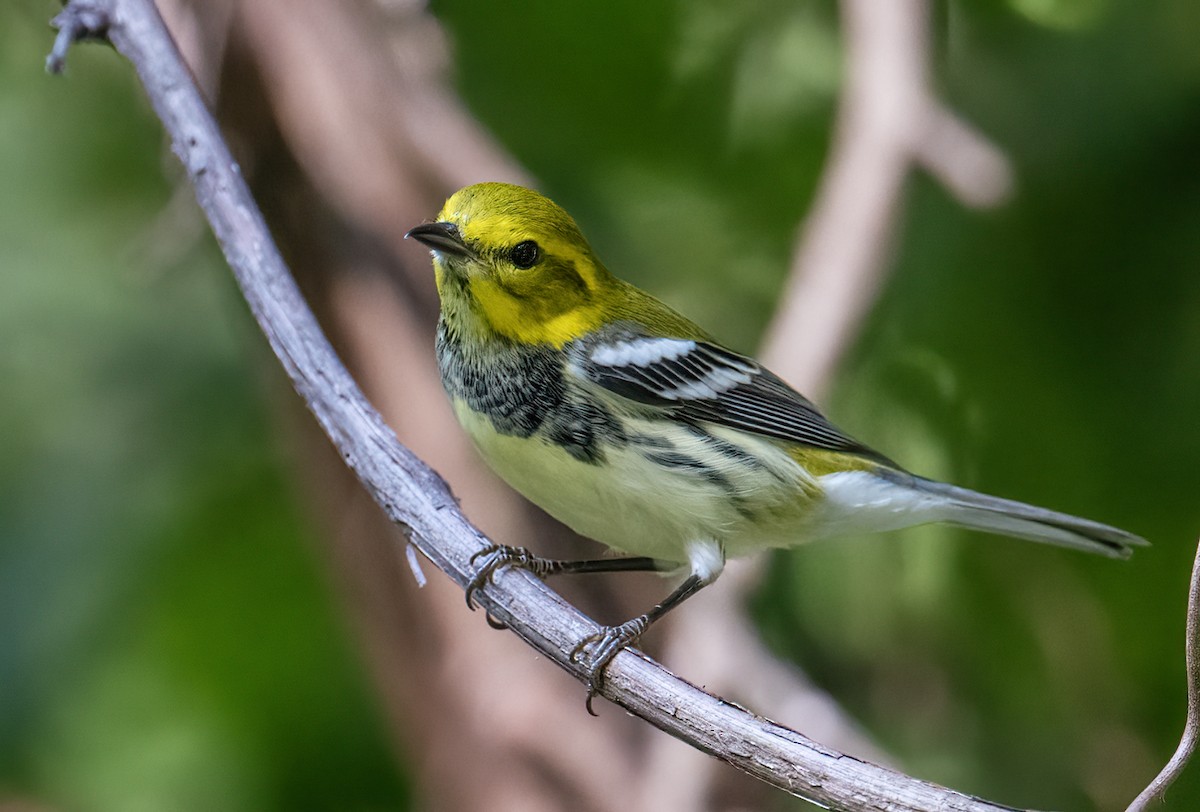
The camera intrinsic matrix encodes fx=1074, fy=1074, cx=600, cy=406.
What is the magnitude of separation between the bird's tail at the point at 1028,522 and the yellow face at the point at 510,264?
63cm

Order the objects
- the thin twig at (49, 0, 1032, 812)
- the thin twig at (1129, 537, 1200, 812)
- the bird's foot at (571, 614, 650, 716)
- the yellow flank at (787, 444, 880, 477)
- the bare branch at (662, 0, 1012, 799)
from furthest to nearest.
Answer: the bare branch at (662, 0, 1012, 799) < the yellow flank at (787, 444, 880, 477) < the bird's foot at (571, 614, 650, 716) < the thin twig at (49, 0, 1032, 812) < the thin twig at (1129, 537, 1200, 812)

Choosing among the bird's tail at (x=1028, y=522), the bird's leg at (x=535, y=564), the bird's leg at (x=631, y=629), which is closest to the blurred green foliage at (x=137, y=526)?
the bird's leg at (x=535, y=564)

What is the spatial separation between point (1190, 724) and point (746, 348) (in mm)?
1545

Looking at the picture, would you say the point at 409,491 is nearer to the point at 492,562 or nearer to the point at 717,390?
the point at 492,562

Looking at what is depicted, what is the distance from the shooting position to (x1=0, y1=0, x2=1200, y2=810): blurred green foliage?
1.86 m

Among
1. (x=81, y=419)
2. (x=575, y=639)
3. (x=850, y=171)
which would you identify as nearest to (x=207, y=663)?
(x=81, y=419)

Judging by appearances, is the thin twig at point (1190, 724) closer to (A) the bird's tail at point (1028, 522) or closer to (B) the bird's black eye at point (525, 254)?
(A) the bird's tail at point (1028, 522)

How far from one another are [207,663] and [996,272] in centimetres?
160

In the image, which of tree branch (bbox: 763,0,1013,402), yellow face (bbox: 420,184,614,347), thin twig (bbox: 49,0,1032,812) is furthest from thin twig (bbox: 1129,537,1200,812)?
tree branch (bbox: 763,0,1013,402)

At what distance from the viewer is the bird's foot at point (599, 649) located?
3.99 ft

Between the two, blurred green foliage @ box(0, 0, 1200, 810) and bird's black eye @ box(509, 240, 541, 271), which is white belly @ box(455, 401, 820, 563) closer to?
bird's black eye @ box(509, 240, 541, 271)

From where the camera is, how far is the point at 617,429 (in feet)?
4.61

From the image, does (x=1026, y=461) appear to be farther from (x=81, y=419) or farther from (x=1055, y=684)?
(x=81, y=419)

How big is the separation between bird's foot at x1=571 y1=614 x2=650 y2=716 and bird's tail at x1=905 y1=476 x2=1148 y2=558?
0.61 metres
